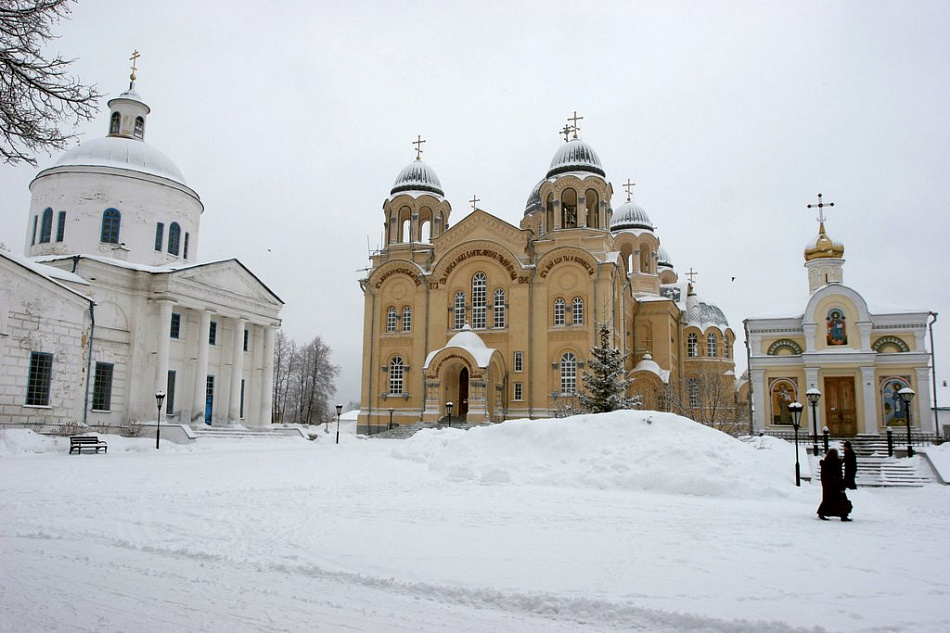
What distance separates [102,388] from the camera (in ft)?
89.1

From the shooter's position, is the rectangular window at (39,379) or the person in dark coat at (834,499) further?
the rectangular window at (39,379)

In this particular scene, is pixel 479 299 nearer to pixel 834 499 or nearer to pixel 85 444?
pixel 85 444

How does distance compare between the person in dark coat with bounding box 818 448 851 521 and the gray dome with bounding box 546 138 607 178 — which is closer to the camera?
the person in dark coat with bounding box 818 448 851 521

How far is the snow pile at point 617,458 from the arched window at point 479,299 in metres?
20.4

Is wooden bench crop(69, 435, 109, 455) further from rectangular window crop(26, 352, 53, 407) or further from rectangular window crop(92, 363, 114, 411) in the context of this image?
rectangular window crop(92, 363, 114, 411)

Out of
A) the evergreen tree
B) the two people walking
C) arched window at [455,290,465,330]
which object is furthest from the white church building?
the two people walking

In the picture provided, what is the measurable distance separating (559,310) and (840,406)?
1371 cm

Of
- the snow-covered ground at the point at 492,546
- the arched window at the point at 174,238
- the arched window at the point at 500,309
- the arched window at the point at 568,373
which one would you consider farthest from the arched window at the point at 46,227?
the arched window at the point at 568,373

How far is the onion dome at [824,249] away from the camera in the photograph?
35.5 meters

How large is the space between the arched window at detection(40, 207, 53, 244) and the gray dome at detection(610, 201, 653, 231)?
3323 centimetres

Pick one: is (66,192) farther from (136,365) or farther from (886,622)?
(886,622)

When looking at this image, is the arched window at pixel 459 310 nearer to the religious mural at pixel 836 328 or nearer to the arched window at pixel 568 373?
the arched window at pixel 568 373

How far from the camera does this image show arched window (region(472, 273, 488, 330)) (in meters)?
38.0

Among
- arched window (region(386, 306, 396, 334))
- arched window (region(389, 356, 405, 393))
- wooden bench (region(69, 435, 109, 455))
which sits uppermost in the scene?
arched window (region(386, 306, 396, 334))
